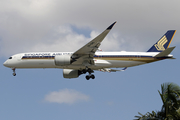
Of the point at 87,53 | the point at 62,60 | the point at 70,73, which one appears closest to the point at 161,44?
the point at 87,53

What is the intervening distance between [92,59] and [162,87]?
48.3ft

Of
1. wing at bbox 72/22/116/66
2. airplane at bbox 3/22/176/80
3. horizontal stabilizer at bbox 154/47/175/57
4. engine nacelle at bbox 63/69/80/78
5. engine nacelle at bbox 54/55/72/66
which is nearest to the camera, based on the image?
wing at bbox 72/22/116/66

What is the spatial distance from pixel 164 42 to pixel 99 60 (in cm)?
1037

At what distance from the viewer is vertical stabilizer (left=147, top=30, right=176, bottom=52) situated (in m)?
38.4

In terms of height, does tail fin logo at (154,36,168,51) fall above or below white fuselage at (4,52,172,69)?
above

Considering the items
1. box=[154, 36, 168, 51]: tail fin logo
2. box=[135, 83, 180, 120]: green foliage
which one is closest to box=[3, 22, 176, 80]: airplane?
box=[154, 36, 168, 51]: tail fin logo

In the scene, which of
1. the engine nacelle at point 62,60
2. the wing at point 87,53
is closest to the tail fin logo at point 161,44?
the wing at point 87,53

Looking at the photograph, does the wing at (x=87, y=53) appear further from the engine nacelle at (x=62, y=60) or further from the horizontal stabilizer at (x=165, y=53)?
the horizontal stabilizer at (x=165, y=53)

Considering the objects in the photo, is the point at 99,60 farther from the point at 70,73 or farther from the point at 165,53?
the point at 165,53

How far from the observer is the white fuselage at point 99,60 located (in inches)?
1401

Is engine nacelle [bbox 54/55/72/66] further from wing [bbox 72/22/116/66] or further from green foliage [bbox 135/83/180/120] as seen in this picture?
green foliage [bbox 135/83/180/120]

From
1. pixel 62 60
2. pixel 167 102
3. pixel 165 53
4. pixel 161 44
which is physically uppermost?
pixel 161 44

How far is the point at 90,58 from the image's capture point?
35469 millimetres

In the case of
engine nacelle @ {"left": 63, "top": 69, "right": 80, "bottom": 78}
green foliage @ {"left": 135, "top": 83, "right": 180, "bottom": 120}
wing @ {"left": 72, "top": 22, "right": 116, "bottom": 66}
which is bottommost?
green foliage @ {"left": 135, "top": 83, "right": 180, "bottom": 120}
